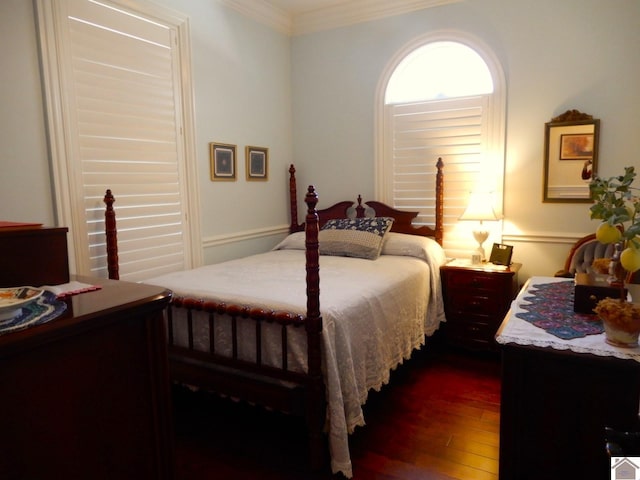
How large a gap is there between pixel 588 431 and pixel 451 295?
199 centimetres

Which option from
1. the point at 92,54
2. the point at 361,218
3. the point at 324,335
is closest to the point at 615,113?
the point at 361,218

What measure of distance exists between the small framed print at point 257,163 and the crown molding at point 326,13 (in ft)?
3.87

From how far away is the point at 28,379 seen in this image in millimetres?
784

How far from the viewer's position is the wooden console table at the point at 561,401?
1536 millimetres

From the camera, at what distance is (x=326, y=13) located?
4262 millimetres

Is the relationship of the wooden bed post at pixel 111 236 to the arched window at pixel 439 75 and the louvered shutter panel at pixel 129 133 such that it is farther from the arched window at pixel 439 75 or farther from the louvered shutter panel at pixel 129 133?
the arched window at pixel 439 75

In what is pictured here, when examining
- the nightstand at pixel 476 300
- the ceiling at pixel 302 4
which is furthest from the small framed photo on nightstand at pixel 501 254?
the ceiling at pixel 302 4

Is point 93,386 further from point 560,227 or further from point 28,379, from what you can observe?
point 560,227

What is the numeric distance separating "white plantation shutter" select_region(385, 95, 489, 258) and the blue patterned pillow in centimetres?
40

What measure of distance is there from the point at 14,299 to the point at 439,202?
11.3ft

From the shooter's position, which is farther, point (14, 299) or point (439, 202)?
point (439, 202)

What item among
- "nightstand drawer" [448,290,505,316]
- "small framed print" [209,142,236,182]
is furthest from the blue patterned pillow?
"small framed print" [209,142,236,182]

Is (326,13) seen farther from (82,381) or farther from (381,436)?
(82,381)

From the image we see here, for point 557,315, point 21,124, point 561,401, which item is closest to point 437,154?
point 557,315
